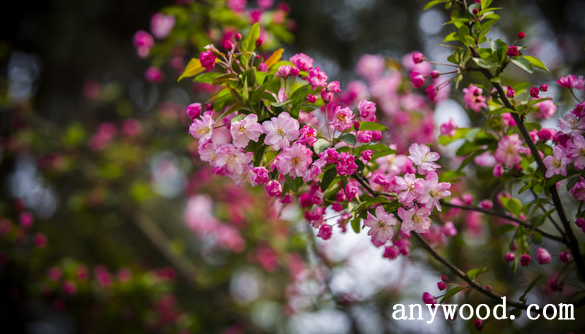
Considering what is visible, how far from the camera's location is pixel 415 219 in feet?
3.10

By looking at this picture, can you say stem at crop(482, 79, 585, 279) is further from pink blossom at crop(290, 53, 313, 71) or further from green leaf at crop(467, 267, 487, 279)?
pink blossom at crop(290, 53, 313, 71)

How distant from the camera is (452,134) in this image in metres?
1.27

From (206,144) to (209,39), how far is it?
1068 mm

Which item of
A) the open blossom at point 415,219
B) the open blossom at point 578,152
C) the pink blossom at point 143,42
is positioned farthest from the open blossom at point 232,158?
the pink blossom at point 143,42

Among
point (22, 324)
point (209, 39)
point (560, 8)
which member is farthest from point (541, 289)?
point (22, 324)

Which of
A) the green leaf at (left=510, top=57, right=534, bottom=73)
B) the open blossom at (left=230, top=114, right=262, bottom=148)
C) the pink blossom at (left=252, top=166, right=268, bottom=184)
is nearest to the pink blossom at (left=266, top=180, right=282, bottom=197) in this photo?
the pink blossom at (left=252, top=166, right=268, bottom=184)

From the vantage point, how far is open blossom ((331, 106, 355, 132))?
0.99 m

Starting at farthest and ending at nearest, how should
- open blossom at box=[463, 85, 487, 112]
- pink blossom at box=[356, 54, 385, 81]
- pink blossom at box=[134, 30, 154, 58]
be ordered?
1. pink blossom at box=[356, 54, 385, 81]
2. pink blossom at box=[134, 30, 154, 58]
3. open blossom at box=[463, 85, 487, 112]

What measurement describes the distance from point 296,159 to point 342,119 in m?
0.17

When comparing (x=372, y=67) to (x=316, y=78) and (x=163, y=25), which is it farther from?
(x=316, y=78)

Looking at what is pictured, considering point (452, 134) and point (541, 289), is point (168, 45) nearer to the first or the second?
point (452, 134)

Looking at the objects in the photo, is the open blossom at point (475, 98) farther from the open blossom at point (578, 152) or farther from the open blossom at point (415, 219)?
the open blossom at point (415, 219)

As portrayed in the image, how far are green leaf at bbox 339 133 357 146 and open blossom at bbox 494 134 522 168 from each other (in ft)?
1.48

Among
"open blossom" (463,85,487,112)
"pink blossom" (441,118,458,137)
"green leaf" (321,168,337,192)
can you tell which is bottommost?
"green leaf" (321,168,337,192)
